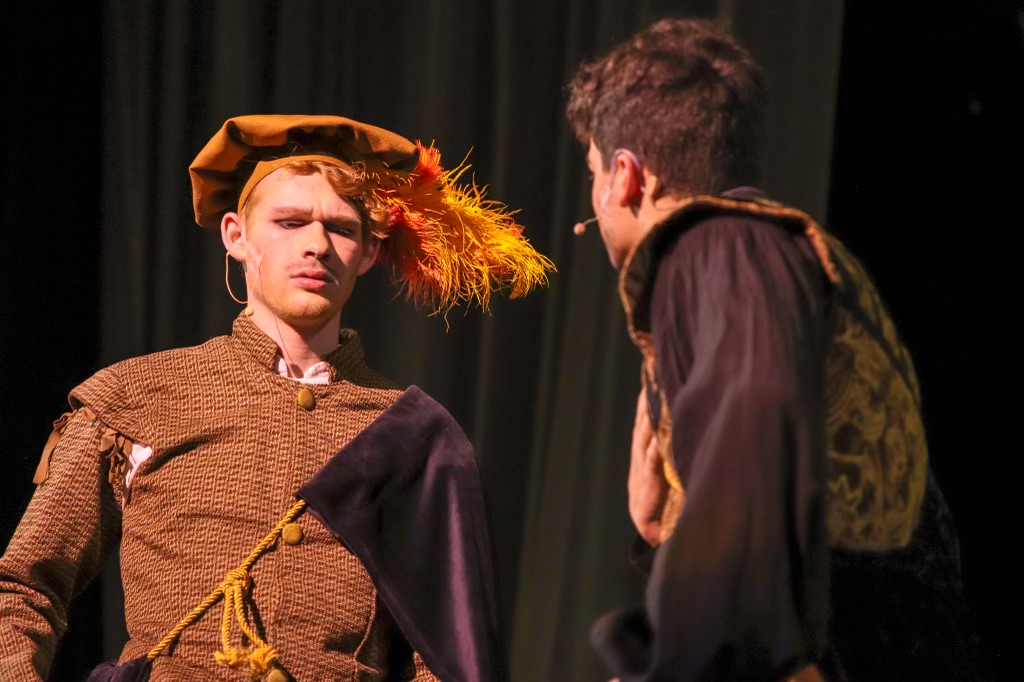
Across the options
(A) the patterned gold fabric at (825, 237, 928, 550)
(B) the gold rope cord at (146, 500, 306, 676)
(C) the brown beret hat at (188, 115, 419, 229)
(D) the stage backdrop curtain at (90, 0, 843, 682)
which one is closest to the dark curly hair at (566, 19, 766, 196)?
(A) the patterned gold fabric at (825, 237, 928, 550)

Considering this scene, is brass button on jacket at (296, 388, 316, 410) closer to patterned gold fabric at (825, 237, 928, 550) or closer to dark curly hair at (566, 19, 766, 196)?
dark curly hair at (566, 19, 766, 196)

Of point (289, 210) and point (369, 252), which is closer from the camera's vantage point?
point (289, 210)

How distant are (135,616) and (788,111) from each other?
1584 mm

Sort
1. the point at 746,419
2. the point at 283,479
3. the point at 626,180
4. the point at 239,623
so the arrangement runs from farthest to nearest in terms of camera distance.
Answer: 1. the point at 283,479
2. the point at 239,623
3. the point at 626,180
4. the point at 746,419

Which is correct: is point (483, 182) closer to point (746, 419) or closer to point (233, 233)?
point (233, 233)

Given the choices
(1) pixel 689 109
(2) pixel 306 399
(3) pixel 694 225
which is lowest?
(2) pixel 306 399

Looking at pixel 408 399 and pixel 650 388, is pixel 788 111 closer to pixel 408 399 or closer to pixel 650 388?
pixel 408 399

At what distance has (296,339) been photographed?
2.30 m

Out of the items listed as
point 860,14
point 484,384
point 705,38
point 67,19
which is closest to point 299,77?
point 67,19

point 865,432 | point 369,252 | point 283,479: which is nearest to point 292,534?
point 283,479

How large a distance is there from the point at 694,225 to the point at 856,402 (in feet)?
0.85

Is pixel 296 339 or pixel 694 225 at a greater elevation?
pixel 694 225

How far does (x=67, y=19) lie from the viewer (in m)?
2.97

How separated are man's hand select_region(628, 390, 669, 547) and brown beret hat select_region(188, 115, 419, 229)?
0.90 m
